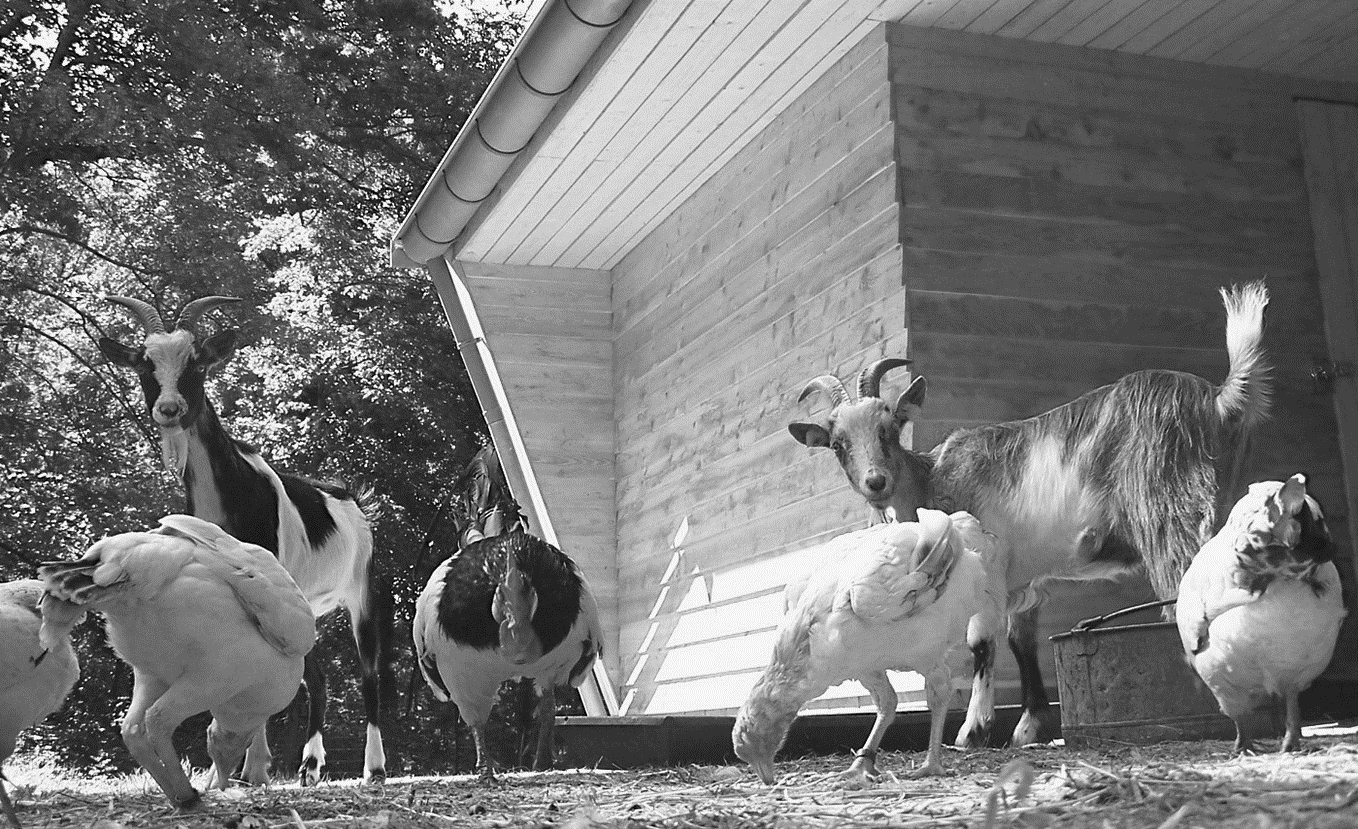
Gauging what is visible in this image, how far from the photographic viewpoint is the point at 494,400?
36.0 ft

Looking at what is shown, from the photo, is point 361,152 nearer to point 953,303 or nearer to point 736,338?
point 736,338

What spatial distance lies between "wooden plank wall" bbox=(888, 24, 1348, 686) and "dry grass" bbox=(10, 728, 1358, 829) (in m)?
2.15

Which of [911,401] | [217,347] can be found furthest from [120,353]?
[911,401]

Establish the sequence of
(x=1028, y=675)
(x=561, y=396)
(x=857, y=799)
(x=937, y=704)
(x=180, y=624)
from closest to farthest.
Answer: (x=857, y=799) < (x=180, y=624) < (x=937, y=704) < (x=1028, y=675) < (x=561, y=396)

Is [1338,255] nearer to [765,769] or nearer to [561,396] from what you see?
[765,769]

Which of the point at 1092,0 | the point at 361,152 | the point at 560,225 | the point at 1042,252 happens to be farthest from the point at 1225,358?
the point at 361,152

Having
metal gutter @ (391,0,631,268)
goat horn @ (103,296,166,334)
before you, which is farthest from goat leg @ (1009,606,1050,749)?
goat horn @ (103,296,166,334)

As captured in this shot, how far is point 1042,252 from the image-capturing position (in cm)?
695

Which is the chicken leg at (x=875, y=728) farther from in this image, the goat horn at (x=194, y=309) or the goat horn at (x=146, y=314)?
the goat horn at (x=146, y=314)

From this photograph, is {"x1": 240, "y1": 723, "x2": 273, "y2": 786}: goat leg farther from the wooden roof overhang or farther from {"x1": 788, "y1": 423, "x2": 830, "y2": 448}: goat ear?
the wooden roof overhang

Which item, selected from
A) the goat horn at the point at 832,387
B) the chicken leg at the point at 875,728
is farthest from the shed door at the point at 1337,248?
the chicken leg at the point at 875,728

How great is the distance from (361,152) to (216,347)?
1011 centimetres

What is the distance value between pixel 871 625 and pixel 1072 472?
2.12 meters

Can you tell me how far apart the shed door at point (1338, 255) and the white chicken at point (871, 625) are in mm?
3870
